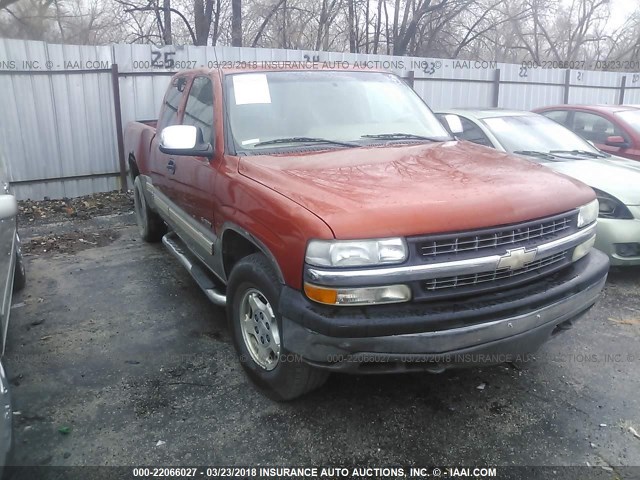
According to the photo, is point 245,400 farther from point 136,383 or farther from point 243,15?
point 243,15

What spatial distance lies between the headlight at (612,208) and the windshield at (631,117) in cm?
270

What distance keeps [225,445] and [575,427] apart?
186 centimetres

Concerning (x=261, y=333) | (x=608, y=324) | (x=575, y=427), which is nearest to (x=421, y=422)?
(x=575, y=427)

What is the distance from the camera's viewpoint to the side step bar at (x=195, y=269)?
3.59 meters

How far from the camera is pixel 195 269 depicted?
415cm

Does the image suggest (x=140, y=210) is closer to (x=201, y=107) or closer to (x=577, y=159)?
(x=201, y=107)

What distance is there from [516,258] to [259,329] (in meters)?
1.44

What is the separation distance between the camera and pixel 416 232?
2.39 m

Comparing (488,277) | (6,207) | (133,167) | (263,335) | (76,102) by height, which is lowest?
(263,335)

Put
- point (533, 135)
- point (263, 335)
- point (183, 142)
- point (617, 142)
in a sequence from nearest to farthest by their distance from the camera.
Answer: point (263, 335)
point (183, 142)
point (533, 135)
point (617, 142)

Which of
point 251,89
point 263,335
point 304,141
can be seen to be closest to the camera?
point 263,335

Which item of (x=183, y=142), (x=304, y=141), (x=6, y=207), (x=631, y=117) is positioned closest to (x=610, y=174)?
(x=631, y=117)

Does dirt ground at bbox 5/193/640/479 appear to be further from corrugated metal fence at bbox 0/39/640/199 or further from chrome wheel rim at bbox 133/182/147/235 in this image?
corrugated metal fence at bbox 0/39/640/199

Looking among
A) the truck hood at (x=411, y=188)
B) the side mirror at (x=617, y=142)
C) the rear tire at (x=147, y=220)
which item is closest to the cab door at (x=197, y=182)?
the truck hood at (x=411, y=188)
